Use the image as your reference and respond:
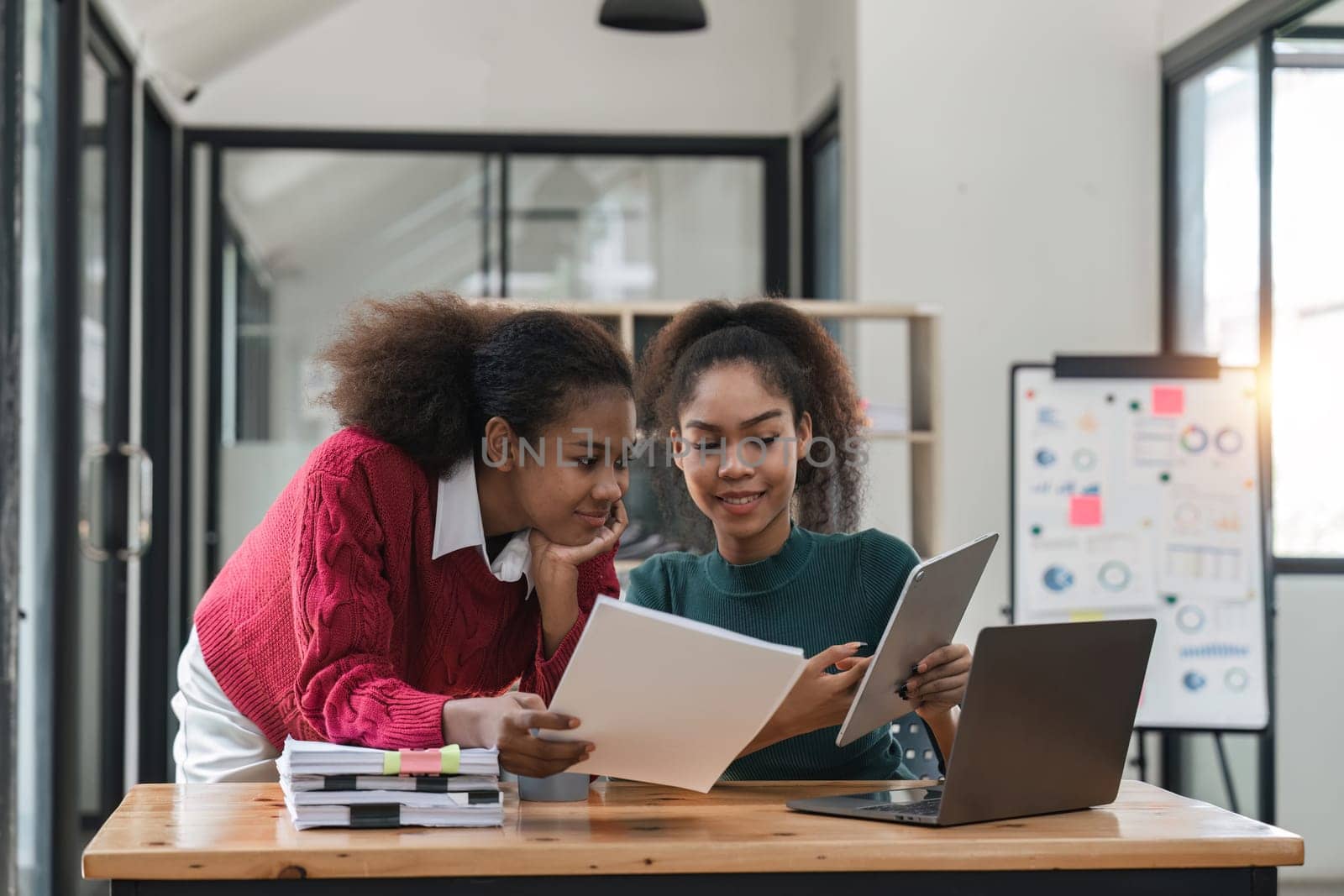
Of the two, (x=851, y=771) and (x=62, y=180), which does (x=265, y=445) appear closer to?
(x=62, y=180)

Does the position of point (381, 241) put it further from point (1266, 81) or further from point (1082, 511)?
point (1266, 81)

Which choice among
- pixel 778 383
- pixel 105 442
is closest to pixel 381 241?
pixel 105 442

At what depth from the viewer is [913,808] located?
159 centimetres

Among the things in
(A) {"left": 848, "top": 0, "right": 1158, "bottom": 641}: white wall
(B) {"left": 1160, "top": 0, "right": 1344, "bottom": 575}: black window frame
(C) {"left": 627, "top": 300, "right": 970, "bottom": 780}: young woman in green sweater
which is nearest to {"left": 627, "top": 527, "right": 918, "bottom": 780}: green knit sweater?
(C) {"left": 627, "top": 300, "right": 970, "bottom": 780}: young woman in green sweater

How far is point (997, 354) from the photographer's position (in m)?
4.53

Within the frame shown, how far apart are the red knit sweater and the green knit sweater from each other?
0.14 m

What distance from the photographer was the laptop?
1.51 m

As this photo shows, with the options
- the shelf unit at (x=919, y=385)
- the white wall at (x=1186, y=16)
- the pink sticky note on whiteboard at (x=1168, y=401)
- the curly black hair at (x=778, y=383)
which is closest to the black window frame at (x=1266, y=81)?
the white wall at (x=1186, y=16)

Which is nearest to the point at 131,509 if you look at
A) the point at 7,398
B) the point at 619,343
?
the point at 7,398

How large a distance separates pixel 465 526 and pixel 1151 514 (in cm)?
274

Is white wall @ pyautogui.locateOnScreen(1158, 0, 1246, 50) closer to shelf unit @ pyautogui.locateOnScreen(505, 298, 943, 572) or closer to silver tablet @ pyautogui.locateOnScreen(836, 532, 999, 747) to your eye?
shelf unit @ pyautogui.locateOnScreen(505, 298, 943, 572)

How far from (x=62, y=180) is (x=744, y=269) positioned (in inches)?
107

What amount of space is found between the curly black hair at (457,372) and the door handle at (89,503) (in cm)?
198

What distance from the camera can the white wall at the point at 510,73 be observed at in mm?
5395
